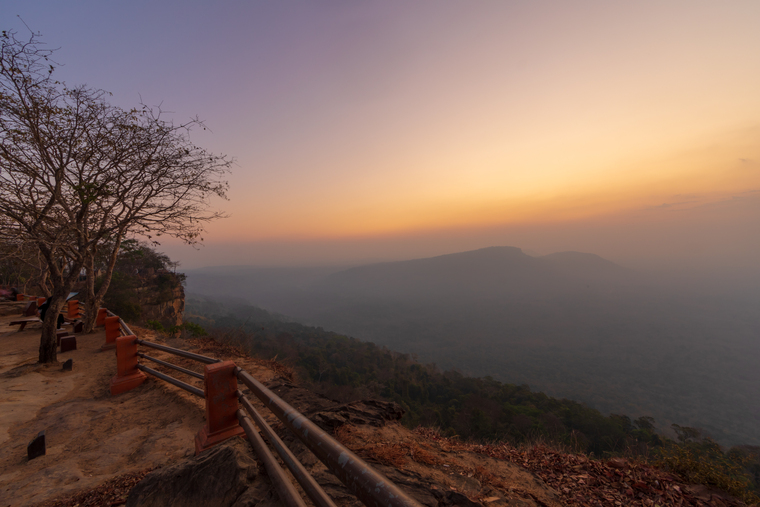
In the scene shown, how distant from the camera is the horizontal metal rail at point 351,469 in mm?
980

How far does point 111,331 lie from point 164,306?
22418 millimetres

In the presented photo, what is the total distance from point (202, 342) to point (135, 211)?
207 inches

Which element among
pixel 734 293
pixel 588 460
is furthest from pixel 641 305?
pixel 588 460

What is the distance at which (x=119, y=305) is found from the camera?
63.0 feet

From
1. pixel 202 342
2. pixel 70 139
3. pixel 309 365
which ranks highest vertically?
pixel 70 139

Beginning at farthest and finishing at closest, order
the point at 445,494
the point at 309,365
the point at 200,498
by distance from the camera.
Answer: the point at 309,365, the point at 445,494, the point at 200,498

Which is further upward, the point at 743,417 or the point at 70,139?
the point at 70,139

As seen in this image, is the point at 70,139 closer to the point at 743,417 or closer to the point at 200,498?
the point at 200,498

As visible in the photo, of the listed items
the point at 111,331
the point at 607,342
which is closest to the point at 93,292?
the point at 111,331

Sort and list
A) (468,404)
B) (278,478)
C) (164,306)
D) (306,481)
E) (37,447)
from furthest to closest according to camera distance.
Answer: (468,404) < (164,306) < (37,447) < (278,478) < (306,481)

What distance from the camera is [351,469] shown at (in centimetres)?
118

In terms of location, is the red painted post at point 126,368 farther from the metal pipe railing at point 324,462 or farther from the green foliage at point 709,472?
the green foliage at point 709,472

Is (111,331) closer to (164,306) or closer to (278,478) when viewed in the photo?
(278,478)

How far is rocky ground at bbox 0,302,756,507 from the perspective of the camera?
7.67ft
